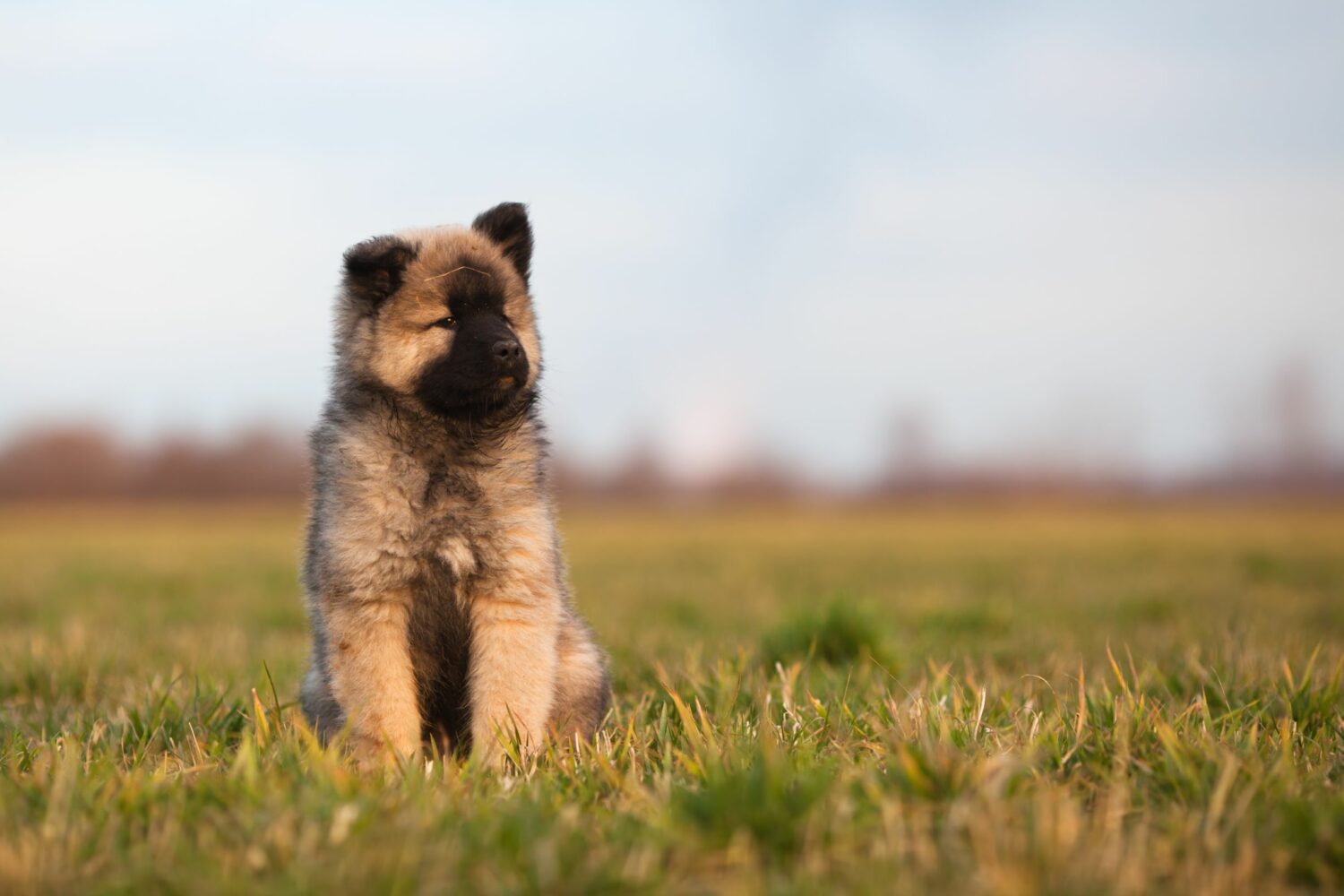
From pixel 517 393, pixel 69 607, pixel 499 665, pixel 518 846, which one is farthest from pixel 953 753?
pixel 69 607

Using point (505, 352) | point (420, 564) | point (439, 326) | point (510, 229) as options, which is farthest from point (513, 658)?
point (510, 229)

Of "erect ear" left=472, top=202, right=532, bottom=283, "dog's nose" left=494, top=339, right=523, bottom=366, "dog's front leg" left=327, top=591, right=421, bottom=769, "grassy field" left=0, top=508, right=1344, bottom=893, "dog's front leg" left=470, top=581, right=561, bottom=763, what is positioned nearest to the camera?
"grassy field" left=0, top=508, right=1344, bottom=893

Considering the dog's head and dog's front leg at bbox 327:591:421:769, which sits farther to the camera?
the dog's head

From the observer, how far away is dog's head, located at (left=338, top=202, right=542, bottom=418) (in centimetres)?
388

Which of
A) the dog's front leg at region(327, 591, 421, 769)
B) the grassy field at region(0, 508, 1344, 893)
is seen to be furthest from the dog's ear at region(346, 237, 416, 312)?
the grassy field at region(0, 508, 1344, 893)

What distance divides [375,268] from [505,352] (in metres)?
0.67

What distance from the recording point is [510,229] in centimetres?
450

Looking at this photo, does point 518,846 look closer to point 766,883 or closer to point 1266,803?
point 766,883

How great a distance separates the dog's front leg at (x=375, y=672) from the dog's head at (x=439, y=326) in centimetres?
80

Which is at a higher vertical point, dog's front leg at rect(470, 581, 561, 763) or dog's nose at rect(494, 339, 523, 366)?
dog's nose at rect(494, 339, 523, 366)

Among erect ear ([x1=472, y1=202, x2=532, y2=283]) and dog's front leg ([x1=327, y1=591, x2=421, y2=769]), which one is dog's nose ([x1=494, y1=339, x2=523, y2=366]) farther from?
dog's front leg ([x1=327, y1=591, x2=421, y2=769])

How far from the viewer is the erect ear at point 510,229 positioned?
177 inches

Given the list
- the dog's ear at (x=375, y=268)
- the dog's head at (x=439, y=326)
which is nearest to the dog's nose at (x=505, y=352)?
the dog's head at (x=439, y=326)

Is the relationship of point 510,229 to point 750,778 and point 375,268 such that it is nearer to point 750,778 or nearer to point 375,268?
point 375,268
